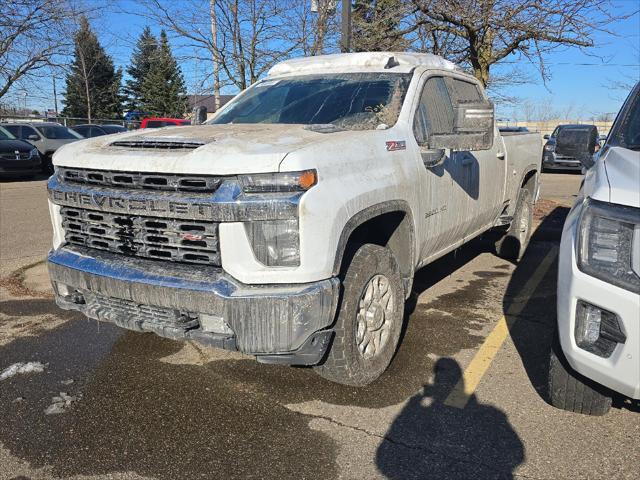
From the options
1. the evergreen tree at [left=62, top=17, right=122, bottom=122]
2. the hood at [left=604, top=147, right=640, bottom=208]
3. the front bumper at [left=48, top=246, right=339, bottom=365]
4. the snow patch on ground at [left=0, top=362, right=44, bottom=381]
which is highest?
the evergreen tree at [left=62, top=17, right=122, bottom=122]

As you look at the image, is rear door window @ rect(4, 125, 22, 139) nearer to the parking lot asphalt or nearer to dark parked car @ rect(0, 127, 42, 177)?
dark parked car @ rect(0, 127, 42, 177)

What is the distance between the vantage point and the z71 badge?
3605 millimetres

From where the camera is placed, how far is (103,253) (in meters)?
3.36

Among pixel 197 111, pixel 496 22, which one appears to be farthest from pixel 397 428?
pixel 496 22

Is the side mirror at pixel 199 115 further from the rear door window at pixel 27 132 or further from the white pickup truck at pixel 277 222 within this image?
the rear door window at pixel 27 132

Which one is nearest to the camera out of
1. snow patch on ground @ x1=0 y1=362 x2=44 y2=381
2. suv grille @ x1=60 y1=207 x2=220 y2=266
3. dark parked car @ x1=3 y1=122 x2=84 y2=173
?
suv grille @ x1=60 y1=207 x2=220 y2=266

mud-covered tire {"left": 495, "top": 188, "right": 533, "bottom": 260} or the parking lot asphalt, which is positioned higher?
mud-covered tire {"left": 495, "top": 188, "right": 533, "bottom": 260}

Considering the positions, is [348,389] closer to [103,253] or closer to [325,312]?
[325,312]

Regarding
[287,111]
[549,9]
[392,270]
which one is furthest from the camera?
[549,9]

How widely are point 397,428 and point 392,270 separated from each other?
0.99m

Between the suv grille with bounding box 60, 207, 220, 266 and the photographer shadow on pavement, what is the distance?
135 centimetres

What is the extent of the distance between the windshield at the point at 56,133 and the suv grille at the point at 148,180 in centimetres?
1711

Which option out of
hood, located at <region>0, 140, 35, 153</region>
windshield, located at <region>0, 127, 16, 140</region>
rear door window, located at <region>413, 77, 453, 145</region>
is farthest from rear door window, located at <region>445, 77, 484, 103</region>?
windshield, located at <region>0, 127, 16, 140</region>

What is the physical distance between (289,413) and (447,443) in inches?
35.6
